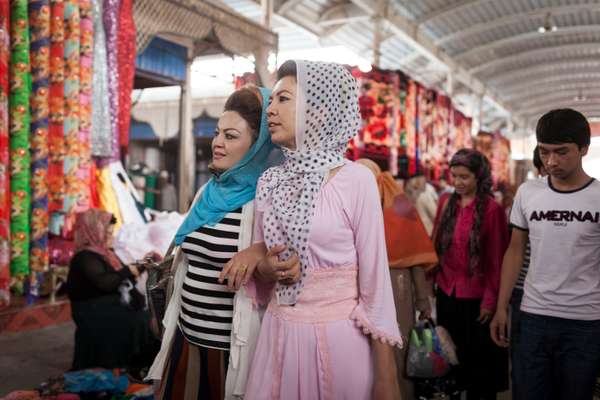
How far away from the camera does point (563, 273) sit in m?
1.96

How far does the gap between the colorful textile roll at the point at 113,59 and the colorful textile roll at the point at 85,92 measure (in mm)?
140

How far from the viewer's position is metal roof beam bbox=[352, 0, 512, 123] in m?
8.99

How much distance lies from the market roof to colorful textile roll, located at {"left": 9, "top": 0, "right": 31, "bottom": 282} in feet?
12.3

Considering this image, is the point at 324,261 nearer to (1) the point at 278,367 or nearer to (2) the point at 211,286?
(1) the point at 278,367

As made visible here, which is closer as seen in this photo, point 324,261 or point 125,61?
point 324,261

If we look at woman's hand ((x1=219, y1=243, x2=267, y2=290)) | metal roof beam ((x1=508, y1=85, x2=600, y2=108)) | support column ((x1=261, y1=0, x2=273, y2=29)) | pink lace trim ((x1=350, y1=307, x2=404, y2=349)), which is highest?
metal roof beam ((x1=508, y1=85, x2=600, y2=108))

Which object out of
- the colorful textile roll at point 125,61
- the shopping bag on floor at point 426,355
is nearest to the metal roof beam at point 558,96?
the colorful textile roll at point 125,61

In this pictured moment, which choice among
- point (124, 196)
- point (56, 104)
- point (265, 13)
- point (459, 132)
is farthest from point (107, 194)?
point (459, 132)

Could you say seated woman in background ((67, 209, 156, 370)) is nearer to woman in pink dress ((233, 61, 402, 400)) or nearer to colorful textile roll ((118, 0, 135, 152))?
colorful textile roll ((118, 0, 135, 152))

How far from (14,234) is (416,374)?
3460mm

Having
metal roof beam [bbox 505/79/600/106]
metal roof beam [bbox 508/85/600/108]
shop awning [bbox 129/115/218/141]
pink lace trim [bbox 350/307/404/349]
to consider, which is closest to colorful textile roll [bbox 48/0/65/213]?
pink lace trim [bbox 350/307/404/349]

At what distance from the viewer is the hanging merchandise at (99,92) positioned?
16.2 ft

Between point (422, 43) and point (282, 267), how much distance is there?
9915mm

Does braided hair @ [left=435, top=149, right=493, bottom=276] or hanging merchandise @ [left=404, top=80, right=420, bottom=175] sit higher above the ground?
hanging merchandise @ [left=404, top=80, right=420, bottom=175]
